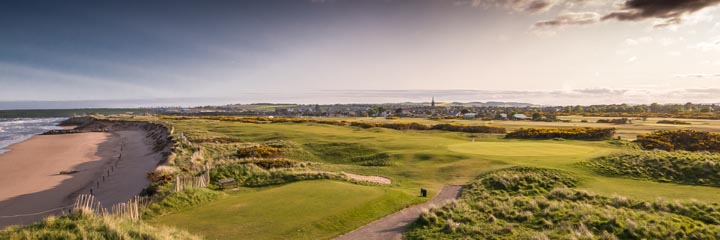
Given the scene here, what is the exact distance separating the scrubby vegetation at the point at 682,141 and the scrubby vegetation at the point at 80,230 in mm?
43591

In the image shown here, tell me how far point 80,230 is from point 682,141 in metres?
49.5

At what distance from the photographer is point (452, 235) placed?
40.1 feet

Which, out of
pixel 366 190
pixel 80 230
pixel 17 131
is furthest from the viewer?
pixel 17 131

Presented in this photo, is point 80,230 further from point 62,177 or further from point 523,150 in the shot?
point 523,150

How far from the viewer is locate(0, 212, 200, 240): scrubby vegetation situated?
861 centimetres

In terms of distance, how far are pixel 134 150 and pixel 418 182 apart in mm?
41326

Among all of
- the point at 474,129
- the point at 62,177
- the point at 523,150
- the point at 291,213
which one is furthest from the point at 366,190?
the point at 474,129

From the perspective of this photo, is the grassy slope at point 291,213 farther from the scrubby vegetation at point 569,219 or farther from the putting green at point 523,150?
the putting green at point 523,150

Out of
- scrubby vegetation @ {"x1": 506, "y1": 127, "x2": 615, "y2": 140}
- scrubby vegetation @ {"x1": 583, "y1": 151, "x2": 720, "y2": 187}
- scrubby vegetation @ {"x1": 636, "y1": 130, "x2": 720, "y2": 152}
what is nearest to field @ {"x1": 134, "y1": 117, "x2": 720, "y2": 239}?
scrubby vegetation @ {"x1": 583, "y1": 151, "x2": 720, "y2": 187}

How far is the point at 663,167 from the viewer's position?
75.1 feet

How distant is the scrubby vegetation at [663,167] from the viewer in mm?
21219

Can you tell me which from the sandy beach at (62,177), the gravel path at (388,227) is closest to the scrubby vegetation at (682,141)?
the gravel path at (388,227)

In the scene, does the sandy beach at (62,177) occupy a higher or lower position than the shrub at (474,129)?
lower

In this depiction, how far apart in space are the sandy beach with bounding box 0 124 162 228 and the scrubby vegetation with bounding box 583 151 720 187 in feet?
104
